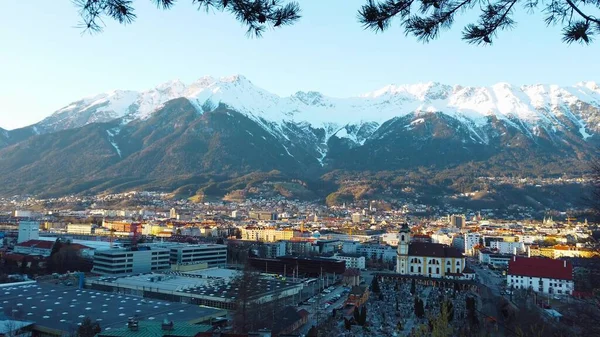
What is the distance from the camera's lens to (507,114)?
544ft

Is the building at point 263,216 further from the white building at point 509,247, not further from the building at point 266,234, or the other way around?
the white building at point 509,247

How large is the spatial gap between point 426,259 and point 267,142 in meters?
108

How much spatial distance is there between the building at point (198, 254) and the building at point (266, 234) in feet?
53.1

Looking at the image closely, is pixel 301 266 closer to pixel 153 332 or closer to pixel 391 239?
pixel 153 332

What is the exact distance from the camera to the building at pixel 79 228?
61472mm

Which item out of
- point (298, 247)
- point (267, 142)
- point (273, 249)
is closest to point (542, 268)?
point (298, 247)

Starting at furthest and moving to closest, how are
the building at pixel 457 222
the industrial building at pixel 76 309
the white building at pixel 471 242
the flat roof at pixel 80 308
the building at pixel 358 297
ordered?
the building at pixel 457 222 < the white building at pixel 471 242 < the building at pixel 358 297 < the flat roof at pixel 80 308 < the industrial building at pixel 76 309

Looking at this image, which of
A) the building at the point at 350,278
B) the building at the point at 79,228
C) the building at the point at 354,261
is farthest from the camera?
the building at the point at 79,228

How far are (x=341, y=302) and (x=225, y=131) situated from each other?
366 ft

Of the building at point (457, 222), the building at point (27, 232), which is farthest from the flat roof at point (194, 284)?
the building at point (457, 222)

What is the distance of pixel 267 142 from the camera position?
14225cm

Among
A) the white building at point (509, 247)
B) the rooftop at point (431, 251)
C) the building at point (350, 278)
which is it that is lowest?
the building at point (350, 278)

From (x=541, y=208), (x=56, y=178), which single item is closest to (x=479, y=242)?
(x=541, y=208)

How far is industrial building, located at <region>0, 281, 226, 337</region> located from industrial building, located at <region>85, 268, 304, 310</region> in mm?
2058
